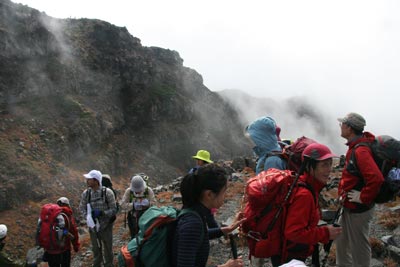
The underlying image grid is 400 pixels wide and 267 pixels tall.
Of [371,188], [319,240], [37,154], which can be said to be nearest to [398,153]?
[371,188]

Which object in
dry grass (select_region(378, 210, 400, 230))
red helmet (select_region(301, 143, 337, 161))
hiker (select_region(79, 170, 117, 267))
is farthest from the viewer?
dry grass (select_region(378, 210, 400, 230))

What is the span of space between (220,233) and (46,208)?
4179 mm

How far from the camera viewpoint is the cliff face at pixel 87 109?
71.5ft

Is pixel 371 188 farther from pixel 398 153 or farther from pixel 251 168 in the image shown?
pixel 251 168

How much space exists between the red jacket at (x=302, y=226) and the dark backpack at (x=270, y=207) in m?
0.07

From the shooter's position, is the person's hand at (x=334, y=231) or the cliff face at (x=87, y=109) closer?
the person's hand at (x=334, y=231)

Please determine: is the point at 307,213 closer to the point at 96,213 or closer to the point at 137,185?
the point at 137,185

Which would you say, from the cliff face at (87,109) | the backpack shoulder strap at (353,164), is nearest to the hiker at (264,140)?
the backpack shoulder strap at (353,164)

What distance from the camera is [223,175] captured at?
2.73 m

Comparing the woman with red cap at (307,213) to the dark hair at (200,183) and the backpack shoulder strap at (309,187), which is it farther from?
the dark hair at (200,183)

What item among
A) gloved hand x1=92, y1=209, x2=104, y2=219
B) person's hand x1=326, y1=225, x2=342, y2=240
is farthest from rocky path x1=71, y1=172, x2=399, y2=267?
person's hand x1=326, y1=225, x2=342, y2=240

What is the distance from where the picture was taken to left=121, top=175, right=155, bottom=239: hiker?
7.04 metres

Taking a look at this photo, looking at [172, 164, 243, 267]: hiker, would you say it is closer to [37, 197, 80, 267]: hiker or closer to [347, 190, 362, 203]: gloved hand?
[347, 190, 362, 203]: gloved hand

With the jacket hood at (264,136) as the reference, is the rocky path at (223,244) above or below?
below
